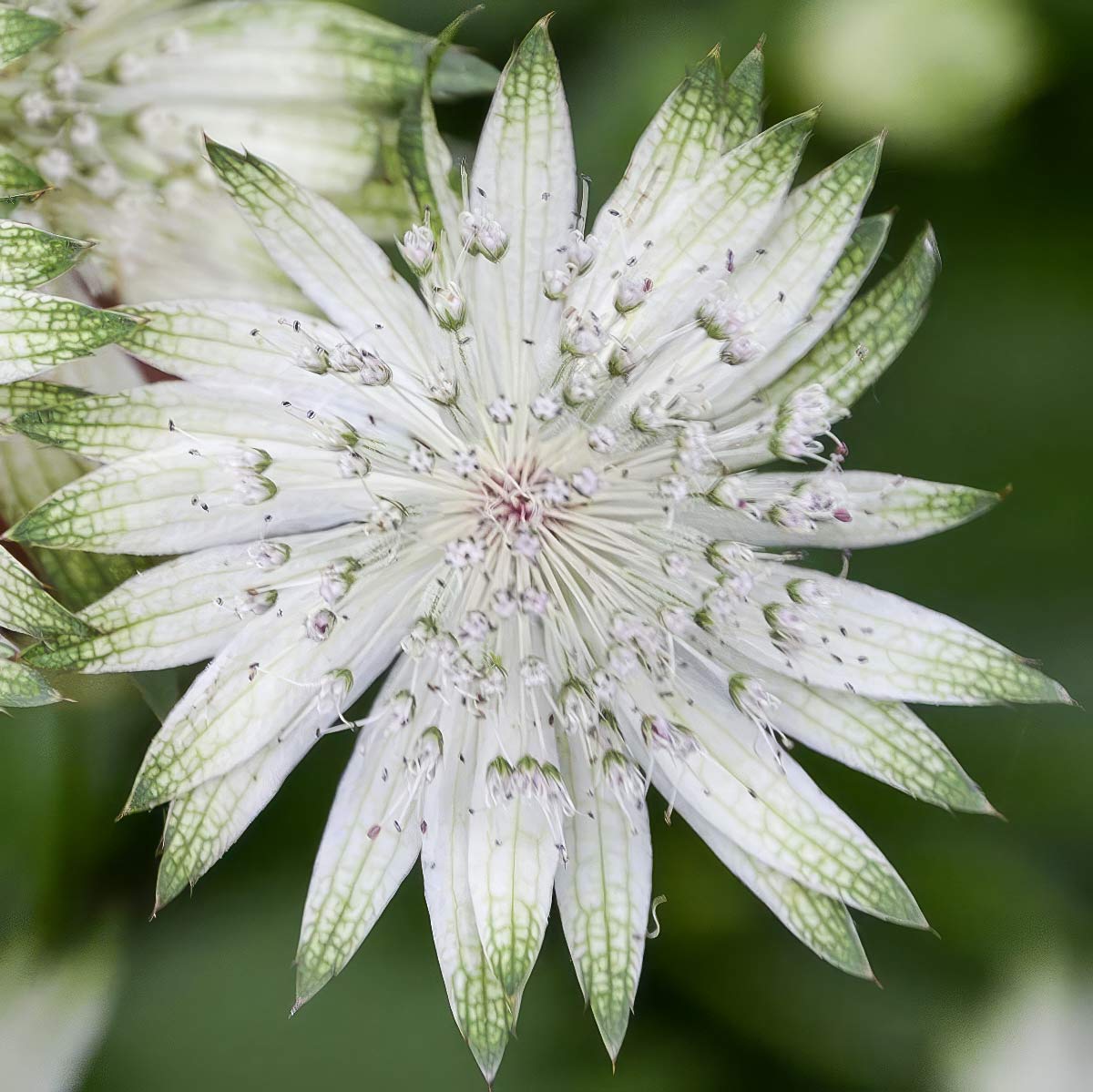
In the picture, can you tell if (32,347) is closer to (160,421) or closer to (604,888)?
(160,421)

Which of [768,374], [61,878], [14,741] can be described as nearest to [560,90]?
[768,374]

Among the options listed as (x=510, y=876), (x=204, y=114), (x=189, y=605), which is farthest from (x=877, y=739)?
(x=204, y=114)

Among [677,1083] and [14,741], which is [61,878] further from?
[677,1083]

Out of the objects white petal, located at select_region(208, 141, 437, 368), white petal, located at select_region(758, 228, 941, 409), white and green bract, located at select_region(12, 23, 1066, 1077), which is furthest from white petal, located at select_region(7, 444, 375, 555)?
white petal, located at select_region(758, 228, 941, 409)

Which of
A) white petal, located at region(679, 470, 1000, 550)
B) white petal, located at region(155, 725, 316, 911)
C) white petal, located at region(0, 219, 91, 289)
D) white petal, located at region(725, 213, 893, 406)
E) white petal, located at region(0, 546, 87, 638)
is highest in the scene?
white petal, located at region(725, 213, 893, 406)

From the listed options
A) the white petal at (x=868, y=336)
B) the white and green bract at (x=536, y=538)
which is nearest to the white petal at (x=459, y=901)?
the white and green bract at (x=536, y=538)

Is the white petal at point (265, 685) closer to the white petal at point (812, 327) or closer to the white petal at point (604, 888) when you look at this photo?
the white petal at point (604, 888)

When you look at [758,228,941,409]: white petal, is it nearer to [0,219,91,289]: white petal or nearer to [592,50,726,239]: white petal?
[592,50,726,239]: white petal
